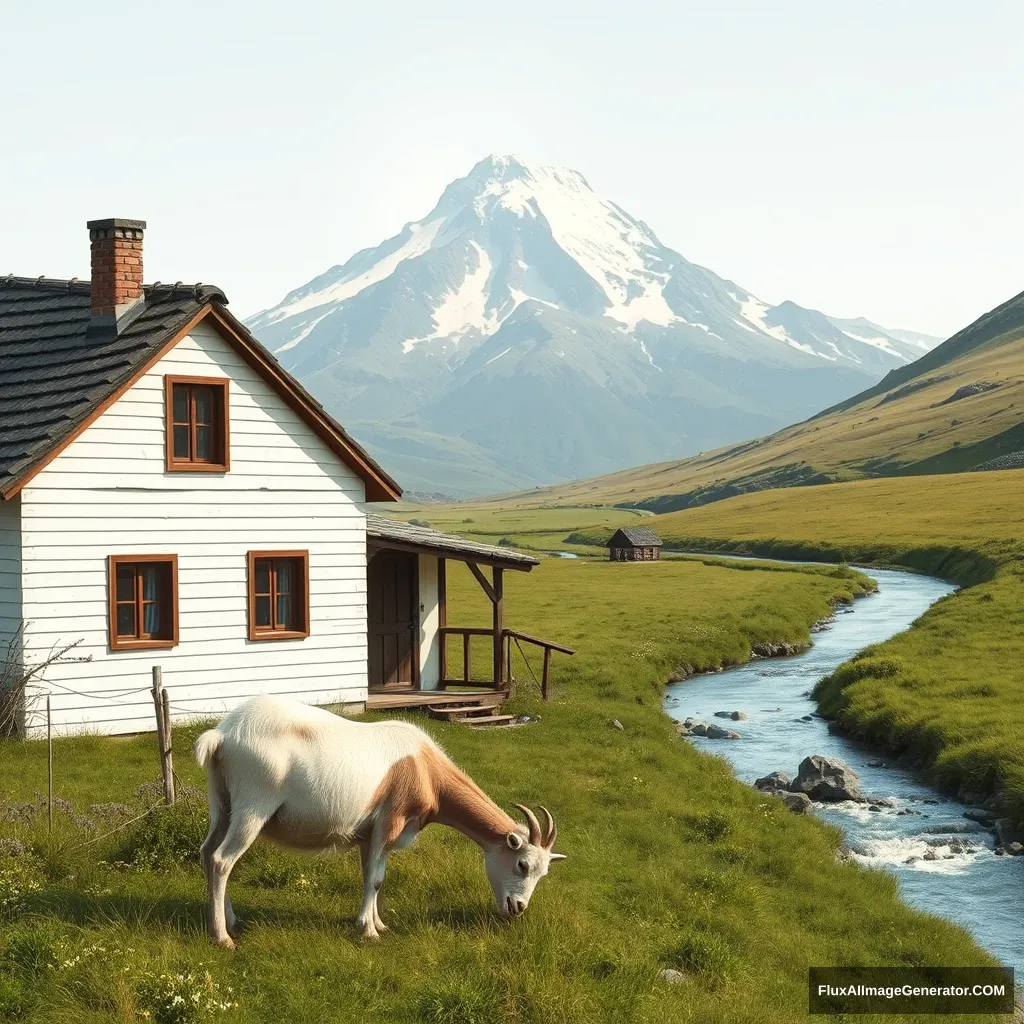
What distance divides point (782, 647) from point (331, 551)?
1129 inches

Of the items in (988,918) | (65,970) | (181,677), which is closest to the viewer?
(65,970)

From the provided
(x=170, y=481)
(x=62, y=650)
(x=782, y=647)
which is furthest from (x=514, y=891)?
(x=782, y=647)

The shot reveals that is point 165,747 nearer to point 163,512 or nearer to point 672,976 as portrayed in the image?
point 672,976

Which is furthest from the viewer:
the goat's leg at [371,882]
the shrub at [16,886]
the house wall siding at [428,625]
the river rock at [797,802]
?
the house wall siding at [428,625]

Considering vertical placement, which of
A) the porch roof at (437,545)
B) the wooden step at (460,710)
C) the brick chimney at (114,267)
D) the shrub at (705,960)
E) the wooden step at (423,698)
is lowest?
the wooden step at (460,710)

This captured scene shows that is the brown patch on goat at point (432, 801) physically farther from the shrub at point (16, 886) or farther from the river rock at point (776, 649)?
the river rock at point (776, 649)

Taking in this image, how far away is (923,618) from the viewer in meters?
51.2

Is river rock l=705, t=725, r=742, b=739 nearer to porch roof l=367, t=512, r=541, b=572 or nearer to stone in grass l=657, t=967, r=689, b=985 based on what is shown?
porch roof l=367, t=512, r=541, b=572

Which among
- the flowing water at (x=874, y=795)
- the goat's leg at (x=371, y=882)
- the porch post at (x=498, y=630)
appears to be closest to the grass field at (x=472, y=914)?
the goat's leg at (x=371, y=882)

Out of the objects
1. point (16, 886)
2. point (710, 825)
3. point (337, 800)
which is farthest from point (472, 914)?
point (710, 825)

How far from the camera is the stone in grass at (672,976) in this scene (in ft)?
43.6

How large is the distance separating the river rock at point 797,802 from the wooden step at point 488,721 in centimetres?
726

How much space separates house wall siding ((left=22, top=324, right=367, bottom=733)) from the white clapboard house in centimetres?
4

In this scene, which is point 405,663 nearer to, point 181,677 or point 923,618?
point 181,677
